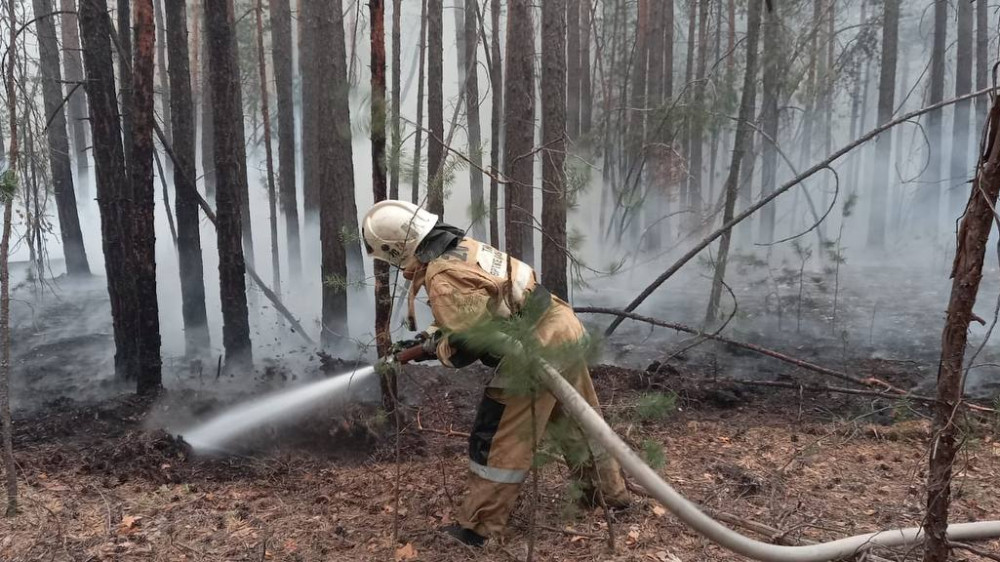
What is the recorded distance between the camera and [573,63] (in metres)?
17.2

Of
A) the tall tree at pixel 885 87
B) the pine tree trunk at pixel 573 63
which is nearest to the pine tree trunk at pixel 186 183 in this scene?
the pine tree trunk at pixel 573 63

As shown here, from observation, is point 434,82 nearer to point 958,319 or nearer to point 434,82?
point 434,82

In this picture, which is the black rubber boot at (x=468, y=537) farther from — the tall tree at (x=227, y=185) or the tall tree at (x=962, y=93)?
the tall tree at (x=962, y=93)

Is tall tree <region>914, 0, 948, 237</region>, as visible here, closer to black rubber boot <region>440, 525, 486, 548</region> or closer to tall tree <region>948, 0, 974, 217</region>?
tall tree <region>948, 0, 974, 217</region>

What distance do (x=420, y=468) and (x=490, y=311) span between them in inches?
78.1

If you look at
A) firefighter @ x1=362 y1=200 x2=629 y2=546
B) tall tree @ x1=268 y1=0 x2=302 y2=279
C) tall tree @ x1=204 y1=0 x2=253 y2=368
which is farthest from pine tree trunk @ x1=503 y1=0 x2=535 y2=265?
tall tree @ x1=268 y1=0 x2=302 y2=279

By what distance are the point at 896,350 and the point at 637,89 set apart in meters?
10.4

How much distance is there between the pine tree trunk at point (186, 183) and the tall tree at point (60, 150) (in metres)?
2.58

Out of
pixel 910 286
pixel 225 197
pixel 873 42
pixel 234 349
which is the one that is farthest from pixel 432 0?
pixel 873 42

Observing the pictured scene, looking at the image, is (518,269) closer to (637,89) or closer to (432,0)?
(432,0)

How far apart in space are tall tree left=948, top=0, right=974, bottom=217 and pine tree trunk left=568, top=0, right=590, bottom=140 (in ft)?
27.2

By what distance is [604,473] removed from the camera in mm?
3809

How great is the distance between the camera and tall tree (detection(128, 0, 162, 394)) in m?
5.78

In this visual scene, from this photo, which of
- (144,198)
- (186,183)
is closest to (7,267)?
(144,198)
